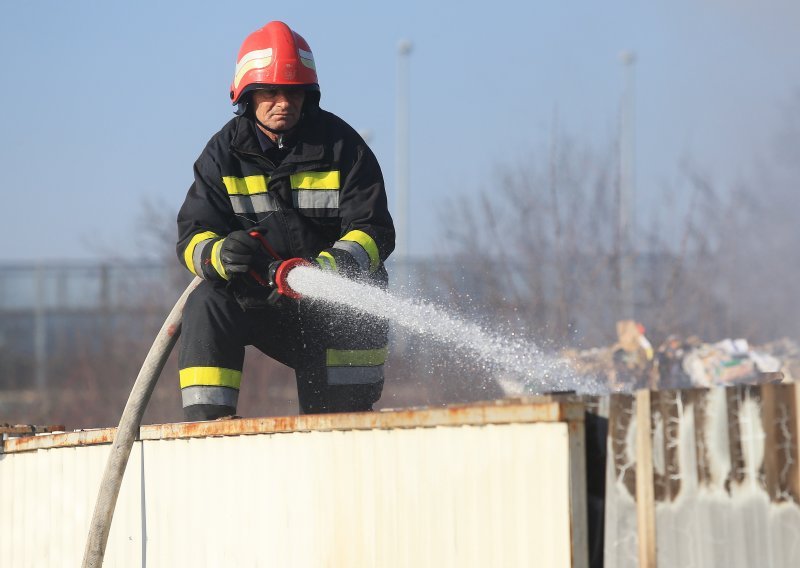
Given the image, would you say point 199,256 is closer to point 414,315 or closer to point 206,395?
point 206,395

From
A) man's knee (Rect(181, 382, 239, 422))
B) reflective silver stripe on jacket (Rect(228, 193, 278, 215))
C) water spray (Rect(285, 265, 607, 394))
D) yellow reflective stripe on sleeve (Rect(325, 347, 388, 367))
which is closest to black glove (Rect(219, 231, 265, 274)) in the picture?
water spray (Rect(285, 265, 607, 394))

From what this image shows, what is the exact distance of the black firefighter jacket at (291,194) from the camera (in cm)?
527

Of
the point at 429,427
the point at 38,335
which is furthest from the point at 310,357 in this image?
the point at 38,335

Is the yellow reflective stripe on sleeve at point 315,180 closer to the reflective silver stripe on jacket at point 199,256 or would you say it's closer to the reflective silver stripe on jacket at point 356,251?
the reflective silver stripe on jacket at point 356,251

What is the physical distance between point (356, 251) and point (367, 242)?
0.08 m

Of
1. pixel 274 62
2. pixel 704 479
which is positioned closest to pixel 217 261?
pixel 274 62

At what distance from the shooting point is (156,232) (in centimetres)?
2744

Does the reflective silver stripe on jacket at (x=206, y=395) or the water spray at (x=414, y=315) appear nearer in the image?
the water spray at (x=414, y=315)

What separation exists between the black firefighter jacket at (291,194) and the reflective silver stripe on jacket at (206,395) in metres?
0.45

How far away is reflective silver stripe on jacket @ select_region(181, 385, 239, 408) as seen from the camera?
204 inches

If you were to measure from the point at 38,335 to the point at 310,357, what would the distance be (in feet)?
86.3

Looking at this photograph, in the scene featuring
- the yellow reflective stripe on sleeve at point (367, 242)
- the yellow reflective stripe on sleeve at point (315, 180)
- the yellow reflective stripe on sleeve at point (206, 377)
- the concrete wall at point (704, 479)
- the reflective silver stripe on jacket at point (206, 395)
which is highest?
the yellow reflective stripe on sleeve at point (315, 180)

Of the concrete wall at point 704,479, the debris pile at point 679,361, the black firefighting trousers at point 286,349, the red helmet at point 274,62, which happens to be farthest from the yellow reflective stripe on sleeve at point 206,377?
the debris pile at point 679,361

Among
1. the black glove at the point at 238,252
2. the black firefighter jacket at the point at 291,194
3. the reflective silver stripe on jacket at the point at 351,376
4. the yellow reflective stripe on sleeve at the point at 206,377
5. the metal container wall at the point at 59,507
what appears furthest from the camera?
the reflective silver stripe on jacket at the point at 351,376
